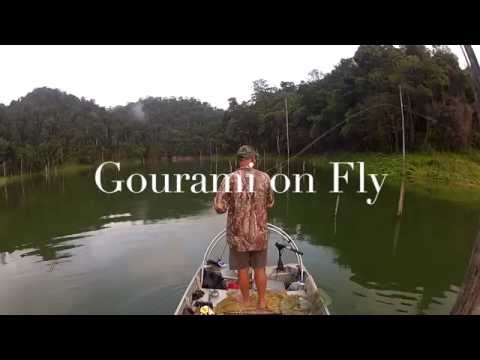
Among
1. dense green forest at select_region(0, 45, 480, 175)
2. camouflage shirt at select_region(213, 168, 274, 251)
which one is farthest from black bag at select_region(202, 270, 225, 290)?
dense green forest at select_region(0, 45, 480, 175)

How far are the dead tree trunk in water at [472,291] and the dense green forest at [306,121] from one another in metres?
3.06

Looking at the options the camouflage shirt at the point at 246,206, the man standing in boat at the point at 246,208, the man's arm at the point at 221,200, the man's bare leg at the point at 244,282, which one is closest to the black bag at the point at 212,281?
the man's bare leg at the point at 244,282

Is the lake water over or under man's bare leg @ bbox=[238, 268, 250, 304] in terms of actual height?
under

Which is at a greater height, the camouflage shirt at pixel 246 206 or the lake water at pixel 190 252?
the camouflage shirt at pixel 246 206

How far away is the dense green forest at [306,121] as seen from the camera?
22672mm

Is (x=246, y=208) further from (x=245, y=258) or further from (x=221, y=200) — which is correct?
(x=245, y=258)

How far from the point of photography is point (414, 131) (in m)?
24.7

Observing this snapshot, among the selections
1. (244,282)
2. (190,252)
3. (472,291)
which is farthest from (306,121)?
(472,291)

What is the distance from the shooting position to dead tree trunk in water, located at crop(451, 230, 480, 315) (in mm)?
2182

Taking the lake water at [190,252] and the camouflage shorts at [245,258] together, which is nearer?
the camouflage shorts at [245,258]

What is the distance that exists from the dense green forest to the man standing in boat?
2246 mm

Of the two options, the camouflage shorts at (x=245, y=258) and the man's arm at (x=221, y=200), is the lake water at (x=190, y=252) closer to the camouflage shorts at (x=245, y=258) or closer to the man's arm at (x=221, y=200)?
the camouflage shorts at (x=245, y=258)

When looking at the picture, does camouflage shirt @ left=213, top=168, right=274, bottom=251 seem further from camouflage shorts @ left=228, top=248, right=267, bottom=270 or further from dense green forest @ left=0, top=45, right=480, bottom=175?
dense green forest @ left=0, top=45, right=480, bottom=175

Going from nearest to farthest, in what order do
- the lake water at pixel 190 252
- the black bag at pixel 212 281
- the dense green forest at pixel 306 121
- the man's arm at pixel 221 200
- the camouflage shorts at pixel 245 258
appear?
the man's arm at pixel 221 200, the camouflage shorts at pixel 245 258, the black bag at pixel 212 281, the lake water at pixel 190 252, the dense green forest at pixel 306 121
